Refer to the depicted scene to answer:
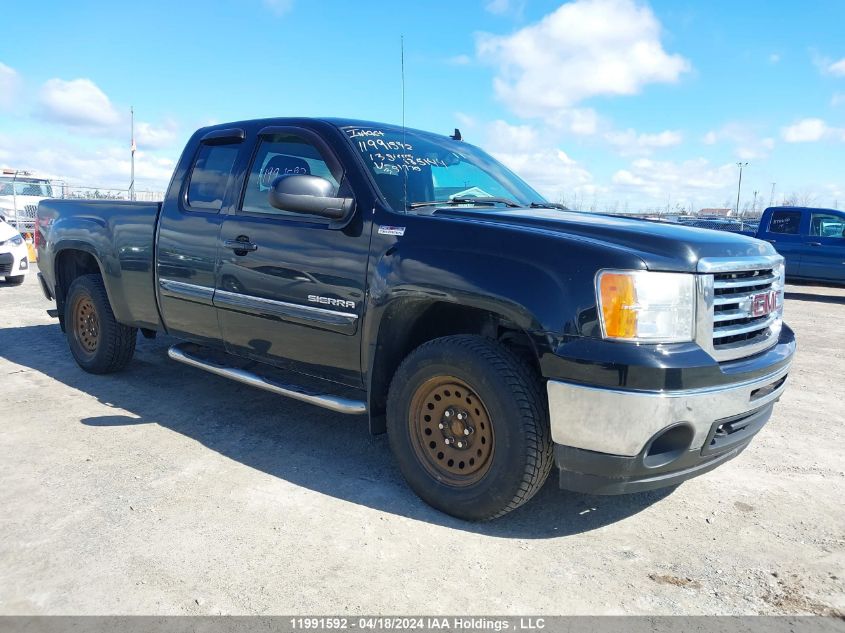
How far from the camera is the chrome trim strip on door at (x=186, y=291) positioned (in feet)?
14.1

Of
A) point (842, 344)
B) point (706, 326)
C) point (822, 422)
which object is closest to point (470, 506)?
point (706, 326)

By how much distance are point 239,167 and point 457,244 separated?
6.23 ft

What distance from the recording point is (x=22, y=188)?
19.2 meters

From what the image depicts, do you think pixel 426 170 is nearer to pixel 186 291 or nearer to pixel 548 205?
pixel 548 205

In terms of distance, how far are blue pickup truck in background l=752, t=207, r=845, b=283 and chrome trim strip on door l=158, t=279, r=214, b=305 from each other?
11678 millimetres

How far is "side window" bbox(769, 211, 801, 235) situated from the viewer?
13336 mm

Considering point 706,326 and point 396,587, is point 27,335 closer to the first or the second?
point 396,587

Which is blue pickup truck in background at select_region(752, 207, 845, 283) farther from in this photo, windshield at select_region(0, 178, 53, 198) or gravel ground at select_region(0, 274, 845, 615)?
windshield at select_region(0, 178, 53, 198)

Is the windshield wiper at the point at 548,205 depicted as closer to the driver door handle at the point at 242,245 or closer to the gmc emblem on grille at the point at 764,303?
the gmc emblem on grille at the point at 764,303

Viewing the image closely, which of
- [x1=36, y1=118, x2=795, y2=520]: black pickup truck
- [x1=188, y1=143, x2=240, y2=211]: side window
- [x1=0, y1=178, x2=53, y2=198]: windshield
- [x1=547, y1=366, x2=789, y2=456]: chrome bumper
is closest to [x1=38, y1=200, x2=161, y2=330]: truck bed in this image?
[x1=36, y1=118, x2=795, y2=520]: black pickup truck

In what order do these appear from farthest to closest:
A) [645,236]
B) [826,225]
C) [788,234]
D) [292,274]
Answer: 1. [788,234]
2. [826,225]
3. [292,274]
4. [645,236]

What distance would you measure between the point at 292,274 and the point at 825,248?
12.6 meters

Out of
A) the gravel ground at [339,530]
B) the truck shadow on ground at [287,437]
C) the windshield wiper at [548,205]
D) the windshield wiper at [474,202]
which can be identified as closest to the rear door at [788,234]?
the gravel ground at [339,530]

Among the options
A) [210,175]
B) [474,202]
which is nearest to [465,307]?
[474,202]
